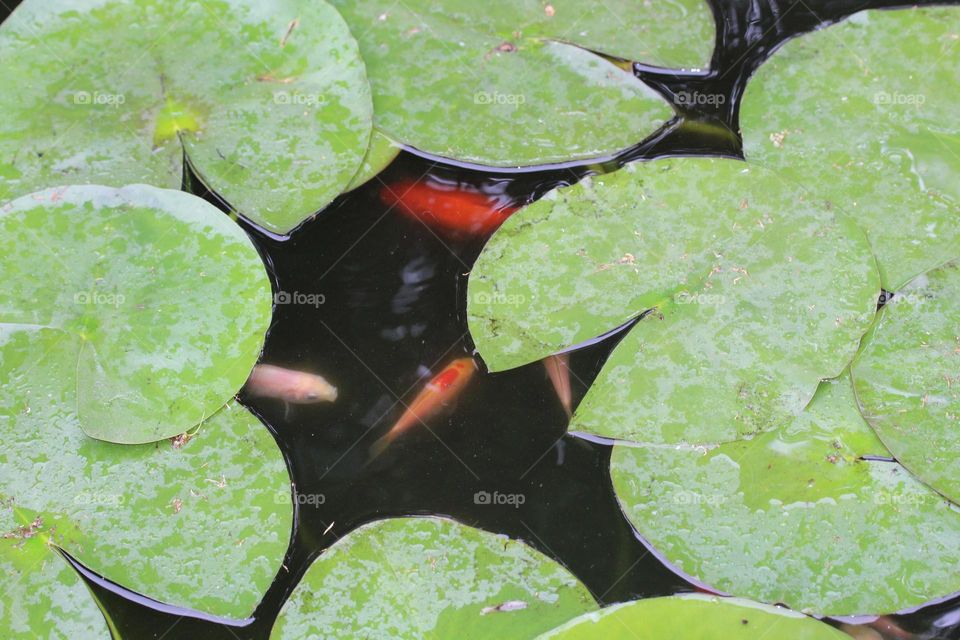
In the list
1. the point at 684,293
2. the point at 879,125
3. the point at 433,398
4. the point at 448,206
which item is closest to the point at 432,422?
the point at 433,398

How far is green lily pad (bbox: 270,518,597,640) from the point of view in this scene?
2209 millimetres

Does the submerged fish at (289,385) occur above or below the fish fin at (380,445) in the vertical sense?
above

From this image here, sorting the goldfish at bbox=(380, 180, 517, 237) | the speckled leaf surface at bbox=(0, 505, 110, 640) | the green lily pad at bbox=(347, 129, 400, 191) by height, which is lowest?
the speckled leaf surface at bbox=(0, 505, 110, 640)

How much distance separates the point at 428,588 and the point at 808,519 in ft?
A: 3.96

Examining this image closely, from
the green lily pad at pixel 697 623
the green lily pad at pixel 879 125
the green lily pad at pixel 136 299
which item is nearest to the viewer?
the green lily pad at pixel 697 623

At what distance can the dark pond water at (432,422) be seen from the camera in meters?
2.35

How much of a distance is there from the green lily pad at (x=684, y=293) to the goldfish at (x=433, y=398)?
0.47 feet

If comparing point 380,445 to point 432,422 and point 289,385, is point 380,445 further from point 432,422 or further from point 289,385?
point 289,385

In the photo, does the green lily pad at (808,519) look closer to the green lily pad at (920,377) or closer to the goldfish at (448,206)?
the green lily pad at (920,377)

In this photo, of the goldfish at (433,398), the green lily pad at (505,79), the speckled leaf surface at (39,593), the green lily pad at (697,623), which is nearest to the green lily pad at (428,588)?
the green lily pad at (697,623)

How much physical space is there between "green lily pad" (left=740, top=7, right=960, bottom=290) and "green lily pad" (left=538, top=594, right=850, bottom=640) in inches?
44.2

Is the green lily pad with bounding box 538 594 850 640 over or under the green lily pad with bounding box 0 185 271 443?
under

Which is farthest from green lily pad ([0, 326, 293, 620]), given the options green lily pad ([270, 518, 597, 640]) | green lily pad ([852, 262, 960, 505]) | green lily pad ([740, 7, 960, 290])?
green lily pad ([740, 7, 960, 290])

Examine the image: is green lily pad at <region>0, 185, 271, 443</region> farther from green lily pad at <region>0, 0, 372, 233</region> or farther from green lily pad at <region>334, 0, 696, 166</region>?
green lily pad at <region>334, 0, 696, 166</region>
